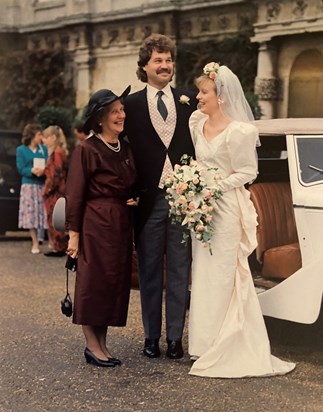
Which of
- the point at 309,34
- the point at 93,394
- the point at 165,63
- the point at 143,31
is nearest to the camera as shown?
the point at 93,394

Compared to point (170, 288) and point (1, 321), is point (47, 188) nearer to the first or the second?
point (1, 321)

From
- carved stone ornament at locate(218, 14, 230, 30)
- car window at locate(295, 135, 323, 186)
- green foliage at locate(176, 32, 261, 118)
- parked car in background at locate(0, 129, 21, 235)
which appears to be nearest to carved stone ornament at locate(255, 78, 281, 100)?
green foliage at locate(176, 32, 261, 118)

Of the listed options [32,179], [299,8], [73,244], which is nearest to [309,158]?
[73,244]

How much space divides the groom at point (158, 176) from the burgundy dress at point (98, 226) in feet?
0.73

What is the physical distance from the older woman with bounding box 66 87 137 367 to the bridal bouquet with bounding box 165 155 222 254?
0.34 m

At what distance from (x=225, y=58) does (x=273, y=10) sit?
55.0 inches

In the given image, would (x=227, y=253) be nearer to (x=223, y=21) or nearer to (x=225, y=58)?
(x=225, y=58)

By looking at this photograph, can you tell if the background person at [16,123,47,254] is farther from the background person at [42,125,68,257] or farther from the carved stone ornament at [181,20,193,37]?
the carved stone ornament at [181,20,193,37]

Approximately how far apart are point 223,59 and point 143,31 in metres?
2.31

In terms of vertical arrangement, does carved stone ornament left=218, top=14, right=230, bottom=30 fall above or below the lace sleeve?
above

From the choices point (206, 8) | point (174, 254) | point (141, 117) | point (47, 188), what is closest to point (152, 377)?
point (174, 254)

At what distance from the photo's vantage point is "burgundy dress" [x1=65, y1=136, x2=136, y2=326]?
16.6ft

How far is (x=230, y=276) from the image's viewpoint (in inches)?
200

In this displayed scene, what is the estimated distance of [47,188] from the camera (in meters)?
10.3
